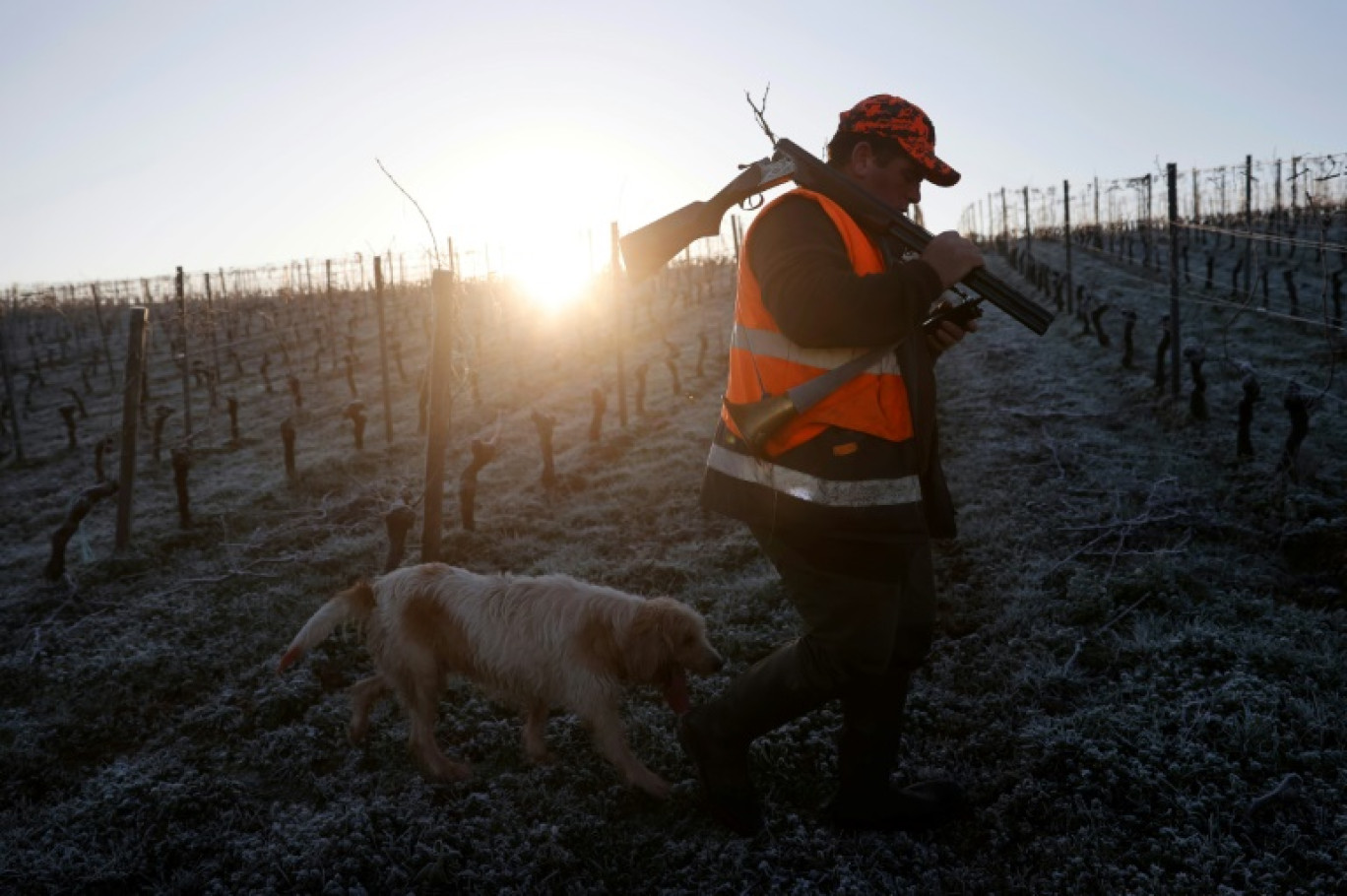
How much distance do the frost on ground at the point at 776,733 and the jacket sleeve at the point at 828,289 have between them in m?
1.89

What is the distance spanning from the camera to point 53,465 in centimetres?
1839

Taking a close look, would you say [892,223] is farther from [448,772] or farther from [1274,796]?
[448,772]

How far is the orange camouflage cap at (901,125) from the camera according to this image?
8.45ft

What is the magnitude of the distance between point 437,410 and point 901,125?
5.05 metres

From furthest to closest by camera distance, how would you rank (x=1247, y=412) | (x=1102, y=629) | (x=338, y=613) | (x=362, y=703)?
(x=1247, y=412), (x=1102, y=629), (x=362, y=703), (x=338, y=613)

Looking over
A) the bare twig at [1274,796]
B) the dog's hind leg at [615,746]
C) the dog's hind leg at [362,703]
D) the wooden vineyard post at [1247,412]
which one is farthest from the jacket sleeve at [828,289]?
the wooden vineyard post at [1247,412]

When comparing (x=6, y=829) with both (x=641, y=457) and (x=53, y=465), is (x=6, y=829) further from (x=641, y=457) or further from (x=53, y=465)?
(x=53, y=465)

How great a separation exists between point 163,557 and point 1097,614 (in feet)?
30.9

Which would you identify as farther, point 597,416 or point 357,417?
point 357,417

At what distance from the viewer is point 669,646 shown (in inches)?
140

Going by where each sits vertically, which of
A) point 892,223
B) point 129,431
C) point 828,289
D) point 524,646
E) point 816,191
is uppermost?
point 816,191

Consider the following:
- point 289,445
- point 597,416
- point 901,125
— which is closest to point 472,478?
point 597,416

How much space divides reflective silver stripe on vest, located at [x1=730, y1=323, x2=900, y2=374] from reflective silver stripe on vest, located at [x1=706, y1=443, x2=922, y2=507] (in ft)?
1.10

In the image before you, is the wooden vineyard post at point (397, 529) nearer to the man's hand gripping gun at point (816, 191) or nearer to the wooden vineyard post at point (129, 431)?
the man's hand gripping gun at point (816, 191)
